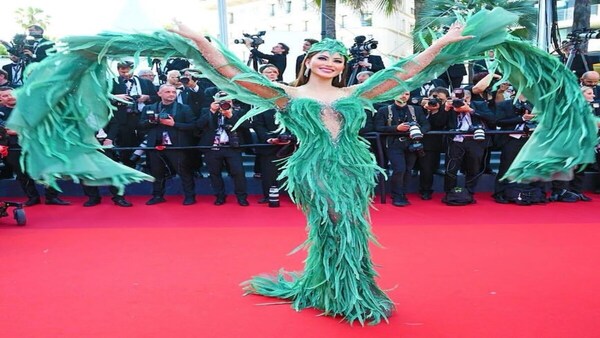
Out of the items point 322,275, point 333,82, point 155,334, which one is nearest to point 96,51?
point 333,82

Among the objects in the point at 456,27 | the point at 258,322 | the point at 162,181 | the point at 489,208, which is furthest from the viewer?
the point at 162,181

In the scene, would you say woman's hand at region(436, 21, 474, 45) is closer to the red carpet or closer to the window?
the red carpet

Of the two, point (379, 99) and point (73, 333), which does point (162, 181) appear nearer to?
point (73, 333)

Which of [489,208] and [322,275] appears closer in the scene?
[322,275]

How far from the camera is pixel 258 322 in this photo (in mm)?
2842

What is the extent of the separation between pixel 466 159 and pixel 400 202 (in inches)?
39.0

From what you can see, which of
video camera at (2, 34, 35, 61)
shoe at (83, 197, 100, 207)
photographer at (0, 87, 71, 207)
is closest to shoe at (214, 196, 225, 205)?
shoe at (83, 197, 100, 207)

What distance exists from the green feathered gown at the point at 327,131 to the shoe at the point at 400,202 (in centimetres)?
322

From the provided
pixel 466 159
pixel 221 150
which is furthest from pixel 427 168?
pixel 221 150

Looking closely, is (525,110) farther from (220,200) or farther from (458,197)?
(220,200)

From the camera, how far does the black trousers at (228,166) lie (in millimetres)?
6355

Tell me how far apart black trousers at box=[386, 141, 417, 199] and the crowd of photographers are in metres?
0.01

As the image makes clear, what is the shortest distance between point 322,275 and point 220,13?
23.7 ft

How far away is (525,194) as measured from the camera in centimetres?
600
